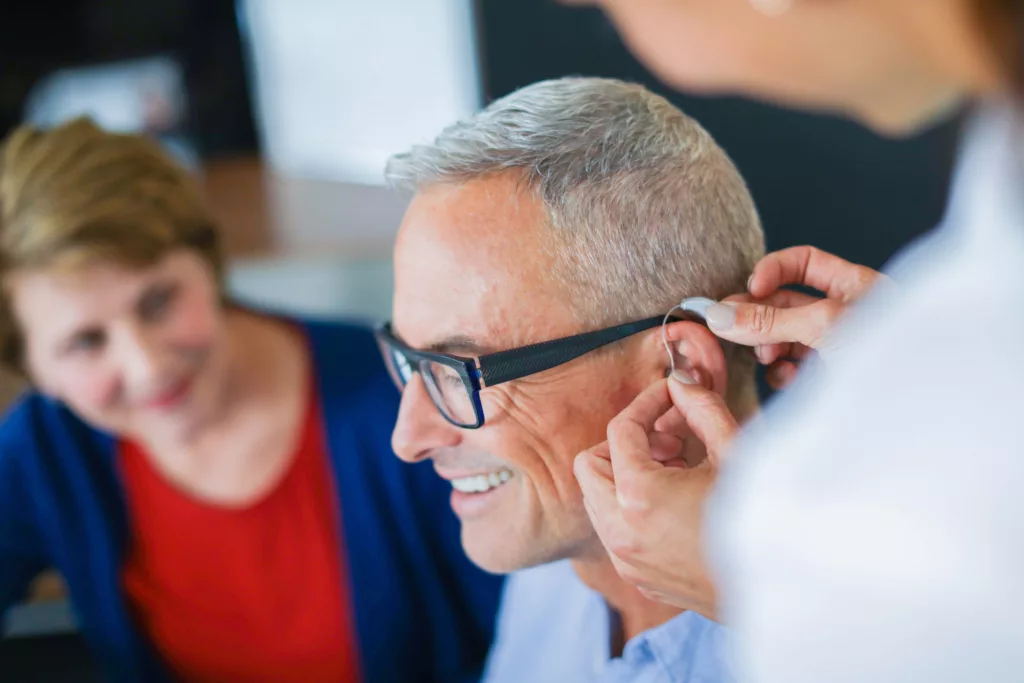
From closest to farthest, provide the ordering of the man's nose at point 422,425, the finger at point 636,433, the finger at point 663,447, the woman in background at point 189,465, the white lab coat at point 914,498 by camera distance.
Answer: the white lab coat at point 914,498
the finger at point 636,433
the finger at point 663,447
the man's nose at point 422,425
the woman in background at point 189,465

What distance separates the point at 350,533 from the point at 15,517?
65cm

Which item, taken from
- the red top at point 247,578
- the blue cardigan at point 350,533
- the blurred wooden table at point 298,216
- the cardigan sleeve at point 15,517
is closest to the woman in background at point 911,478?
the blue cardigan at point 350,533

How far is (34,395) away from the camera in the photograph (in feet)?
4.82

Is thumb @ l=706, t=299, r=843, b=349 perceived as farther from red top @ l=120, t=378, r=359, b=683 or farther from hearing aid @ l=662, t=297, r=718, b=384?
red top @ l=120, t=378, r=359, b=683

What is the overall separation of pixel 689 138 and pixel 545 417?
32cm

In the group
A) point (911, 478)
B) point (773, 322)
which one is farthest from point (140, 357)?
point (911, 478)

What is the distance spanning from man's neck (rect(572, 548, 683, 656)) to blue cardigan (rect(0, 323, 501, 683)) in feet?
1.04

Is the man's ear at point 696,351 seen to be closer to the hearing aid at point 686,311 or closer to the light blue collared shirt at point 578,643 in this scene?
the hearing aid at point 686,311

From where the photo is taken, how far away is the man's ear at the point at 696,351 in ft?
2.49

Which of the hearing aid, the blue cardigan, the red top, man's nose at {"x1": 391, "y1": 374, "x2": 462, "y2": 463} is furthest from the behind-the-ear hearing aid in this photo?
the red top

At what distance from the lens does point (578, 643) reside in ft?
3.16

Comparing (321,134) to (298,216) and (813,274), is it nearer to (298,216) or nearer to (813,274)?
(298,216)

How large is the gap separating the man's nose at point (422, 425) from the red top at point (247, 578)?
1.80ft

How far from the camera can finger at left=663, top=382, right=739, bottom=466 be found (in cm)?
62
